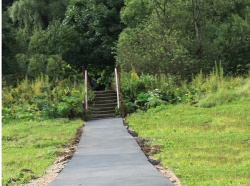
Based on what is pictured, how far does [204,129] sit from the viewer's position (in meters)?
15.6

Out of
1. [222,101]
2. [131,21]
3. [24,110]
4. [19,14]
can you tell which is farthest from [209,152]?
[19,14]

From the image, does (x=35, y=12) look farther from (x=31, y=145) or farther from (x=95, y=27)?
(x=31, y=145)

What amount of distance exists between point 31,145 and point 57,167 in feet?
11.9

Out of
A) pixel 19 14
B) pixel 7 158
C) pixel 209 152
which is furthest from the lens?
pixel 19 14

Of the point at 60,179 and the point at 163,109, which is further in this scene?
the point at 163,109

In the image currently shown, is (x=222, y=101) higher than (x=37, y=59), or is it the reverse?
(x=37, y=59)

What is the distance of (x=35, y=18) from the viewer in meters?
34.2

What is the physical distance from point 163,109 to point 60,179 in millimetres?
11260

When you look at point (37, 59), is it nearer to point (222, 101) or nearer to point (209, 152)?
point (222, 101)

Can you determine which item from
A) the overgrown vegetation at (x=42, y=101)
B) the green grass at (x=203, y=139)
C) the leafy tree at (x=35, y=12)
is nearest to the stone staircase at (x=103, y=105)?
the overgrown vegetation at (x=42, y=101)

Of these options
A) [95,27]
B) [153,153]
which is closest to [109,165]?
[153,153]

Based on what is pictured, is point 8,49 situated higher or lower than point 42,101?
higher

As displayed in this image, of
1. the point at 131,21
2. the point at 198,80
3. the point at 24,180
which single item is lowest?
the point at 24,180

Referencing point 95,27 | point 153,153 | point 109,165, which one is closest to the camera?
point 109,165
